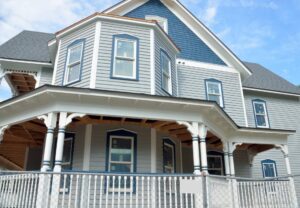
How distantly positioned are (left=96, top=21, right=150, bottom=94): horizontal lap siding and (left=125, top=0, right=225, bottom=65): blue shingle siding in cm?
287

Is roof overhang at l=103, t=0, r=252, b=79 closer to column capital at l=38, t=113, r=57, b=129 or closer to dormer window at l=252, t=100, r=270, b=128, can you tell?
dormer window at l=252, t=100, r=270, b=128

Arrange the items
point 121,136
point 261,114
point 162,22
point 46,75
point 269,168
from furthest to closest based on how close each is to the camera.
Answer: point 261,114, point 269,168, point 162,22, point 46,75, point 121,136

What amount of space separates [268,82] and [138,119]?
11.4 m

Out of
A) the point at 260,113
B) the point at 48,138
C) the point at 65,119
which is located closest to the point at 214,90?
the point at 260,113

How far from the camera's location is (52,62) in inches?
523

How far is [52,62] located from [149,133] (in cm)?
619

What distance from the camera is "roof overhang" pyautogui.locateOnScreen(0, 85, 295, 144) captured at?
26.0 feet

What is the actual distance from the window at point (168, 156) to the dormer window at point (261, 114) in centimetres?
703

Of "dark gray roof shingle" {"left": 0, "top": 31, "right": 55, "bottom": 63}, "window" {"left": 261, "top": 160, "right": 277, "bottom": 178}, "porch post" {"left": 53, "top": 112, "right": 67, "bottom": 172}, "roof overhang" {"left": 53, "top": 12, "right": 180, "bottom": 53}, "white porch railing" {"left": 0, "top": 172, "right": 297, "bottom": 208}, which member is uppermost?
"dark gray roof shingle" {"left": 0, "top": 31, "right": 55, "bottom": 63}

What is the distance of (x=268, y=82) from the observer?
17.9 metres

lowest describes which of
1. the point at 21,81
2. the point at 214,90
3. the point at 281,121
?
the point at 281,121

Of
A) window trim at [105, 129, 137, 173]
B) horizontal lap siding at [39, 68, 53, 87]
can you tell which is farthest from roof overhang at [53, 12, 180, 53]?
window trim at [105, 129, 137, 173]

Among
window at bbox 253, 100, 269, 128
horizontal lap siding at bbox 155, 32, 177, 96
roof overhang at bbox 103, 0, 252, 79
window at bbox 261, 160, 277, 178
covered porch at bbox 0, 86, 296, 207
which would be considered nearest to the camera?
covered porch at bbox 0, 86, 296, 207

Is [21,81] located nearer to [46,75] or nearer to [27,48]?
[27,48]
